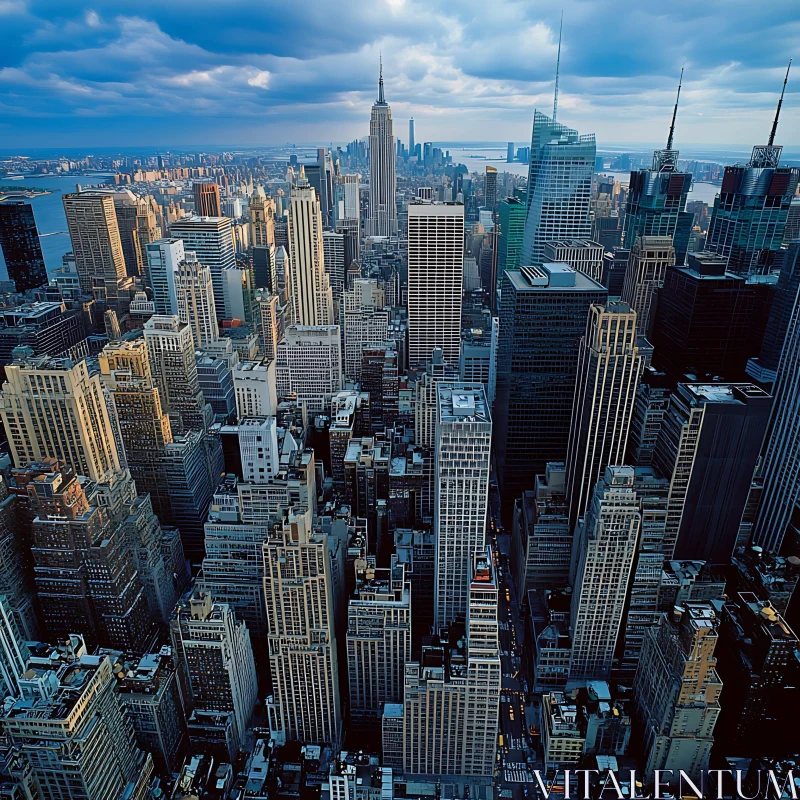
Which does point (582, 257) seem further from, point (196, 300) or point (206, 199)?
point (206, 199)

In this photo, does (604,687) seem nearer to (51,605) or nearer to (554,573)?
(554,573)

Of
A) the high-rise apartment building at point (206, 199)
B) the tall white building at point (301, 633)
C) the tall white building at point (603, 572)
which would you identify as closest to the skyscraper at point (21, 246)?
the high-rise apartment building at point (206, 199)

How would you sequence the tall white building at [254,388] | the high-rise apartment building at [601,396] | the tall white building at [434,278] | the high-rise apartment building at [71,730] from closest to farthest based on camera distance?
the high-rise apartment building at [71,730], the high-rise apartment building at [601,396], the tall white building at [254,388], the tall white building at [434,278]

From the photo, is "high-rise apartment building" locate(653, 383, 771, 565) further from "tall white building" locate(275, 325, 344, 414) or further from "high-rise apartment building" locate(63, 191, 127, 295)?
"high-rise apartment building" locate(63, 191, 127, 295)

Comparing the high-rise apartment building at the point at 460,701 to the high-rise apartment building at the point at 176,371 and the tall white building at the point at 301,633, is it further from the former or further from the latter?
the high-rise apartment building at the point at 176,371

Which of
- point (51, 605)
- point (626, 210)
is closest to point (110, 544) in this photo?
point (51, 605)

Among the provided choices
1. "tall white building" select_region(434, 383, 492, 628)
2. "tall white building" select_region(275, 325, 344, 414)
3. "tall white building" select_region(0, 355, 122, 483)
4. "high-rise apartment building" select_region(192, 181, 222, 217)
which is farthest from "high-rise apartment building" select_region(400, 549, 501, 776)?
"high-rise apartment building" select_region(192, 181, 222, 217)
